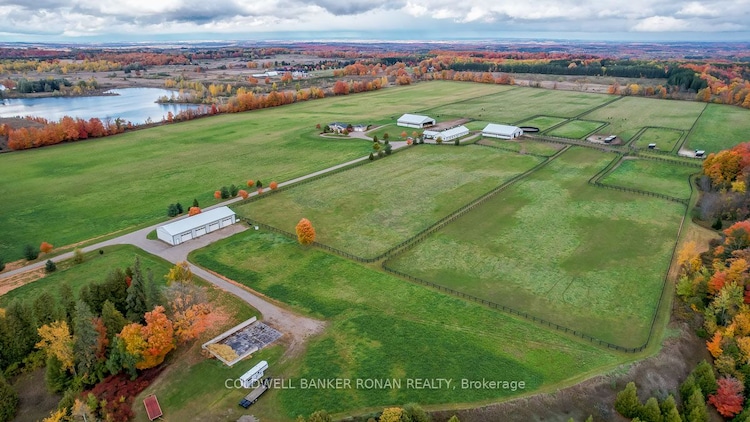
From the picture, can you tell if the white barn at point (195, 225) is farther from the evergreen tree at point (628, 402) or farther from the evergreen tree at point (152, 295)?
the evergreen tree at point (628, 402)

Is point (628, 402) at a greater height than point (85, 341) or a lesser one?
lesser

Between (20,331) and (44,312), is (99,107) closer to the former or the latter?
(44,312)

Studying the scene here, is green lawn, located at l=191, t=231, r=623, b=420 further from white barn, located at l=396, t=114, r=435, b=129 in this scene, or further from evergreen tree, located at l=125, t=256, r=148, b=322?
white barn, located at l=396, t=114, r=435, b=129

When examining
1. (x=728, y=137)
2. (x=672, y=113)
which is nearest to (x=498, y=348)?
(x=728, y=137)

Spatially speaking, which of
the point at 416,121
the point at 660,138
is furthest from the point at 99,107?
the point at 660,138

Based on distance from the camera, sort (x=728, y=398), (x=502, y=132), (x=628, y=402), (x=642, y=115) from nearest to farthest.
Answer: (x=628, y=402), (x=728, y=398), (x=502, y=132), (x=642, y=115)

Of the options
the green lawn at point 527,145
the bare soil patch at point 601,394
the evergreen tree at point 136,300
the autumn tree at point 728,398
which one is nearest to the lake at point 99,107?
the green lawn at point 527,145
